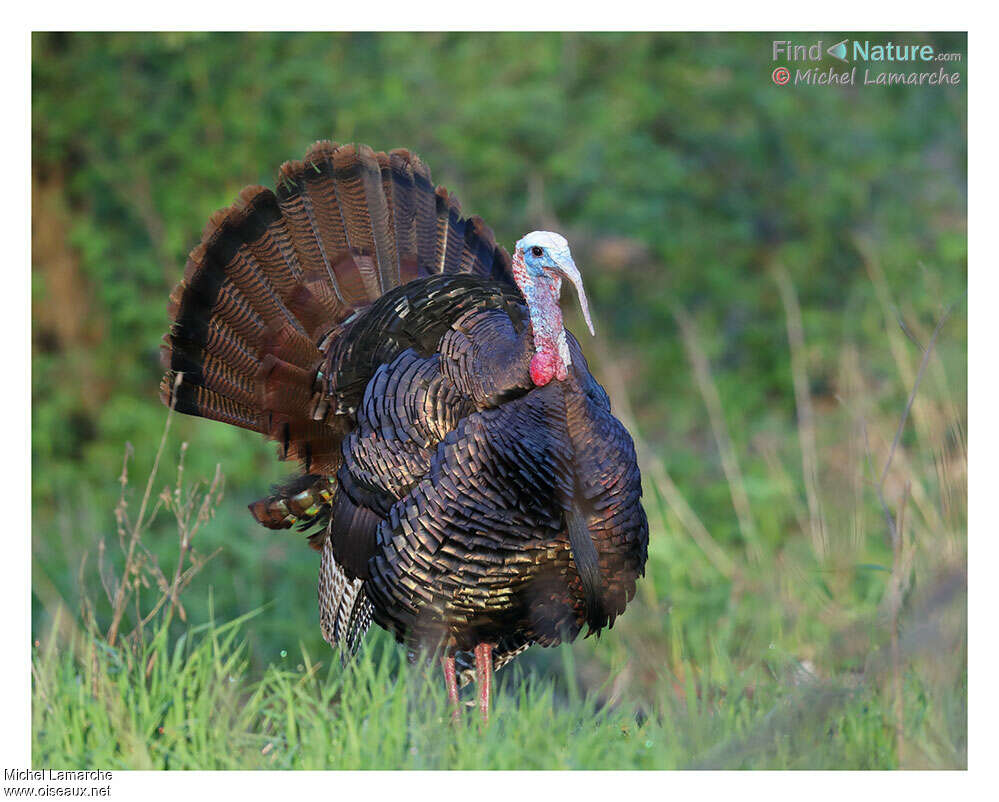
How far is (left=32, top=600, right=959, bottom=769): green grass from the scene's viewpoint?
3211 mm

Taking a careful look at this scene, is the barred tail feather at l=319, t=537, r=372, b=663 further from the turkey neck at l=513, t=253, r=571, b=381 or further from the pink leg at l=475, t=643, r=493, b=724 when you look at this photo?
the turkey neck at l=513, t=253, r=571, b=381

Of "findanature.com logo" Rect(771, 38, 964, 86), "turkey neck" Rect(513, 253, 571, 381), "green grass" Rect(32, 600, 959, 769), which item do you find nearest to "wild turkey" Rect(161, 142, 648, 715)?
→ "turkey neck" Rect(513, 253, 571, 381)

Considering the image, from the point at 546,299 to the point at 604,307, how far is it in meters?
4.39

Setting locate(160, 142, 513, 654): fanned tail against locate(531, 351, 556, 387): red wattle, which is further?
locate(160, 142, 513, 654): fanned tail

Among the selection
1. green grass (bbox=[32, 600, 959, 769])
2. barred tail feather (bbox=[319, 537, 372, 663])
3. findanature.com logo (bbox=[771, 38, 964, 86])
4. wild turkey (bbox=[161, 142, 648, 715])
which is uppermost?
findanature.com logo (bbox=[771, 38, 964, 86])

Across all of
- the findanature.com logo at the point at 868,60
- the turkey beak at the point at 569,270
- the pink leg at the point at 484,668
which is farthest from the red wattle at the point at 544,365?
the findanature.com logo at the point at 868,60

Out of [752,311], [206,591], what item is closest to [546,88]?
[752,311]

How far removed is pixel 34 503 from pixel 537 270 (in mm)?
4108

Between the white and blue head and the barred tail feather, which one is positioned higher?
the white and blue head

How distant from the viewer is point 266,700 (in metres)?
3.48

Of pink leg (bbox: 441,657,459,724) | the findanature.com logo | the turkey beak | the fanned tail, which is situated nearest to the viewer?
the turkey beak

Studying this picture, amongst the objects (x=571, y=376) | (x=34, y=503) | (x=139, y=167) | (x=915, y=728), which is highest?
(x=139, y=167)

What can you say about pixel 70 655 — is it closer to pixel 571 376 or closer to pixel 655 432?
pixel 571 376

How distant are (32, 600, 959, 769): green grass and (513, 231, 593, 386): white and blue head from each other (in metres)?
0.86
